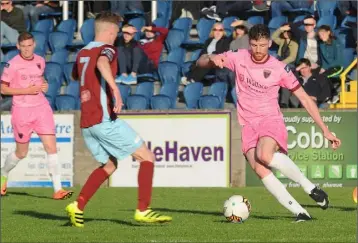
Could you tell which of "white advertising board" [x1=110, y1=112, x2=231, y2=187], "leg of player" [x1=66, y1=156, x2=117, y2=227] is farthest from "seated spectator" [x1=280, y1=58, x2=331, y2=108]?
"leg of player" [x1=66, y1=156, x2=117, y2=227]

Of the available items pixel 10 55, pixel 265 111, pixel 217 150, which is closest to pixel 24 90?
pixel 265 111

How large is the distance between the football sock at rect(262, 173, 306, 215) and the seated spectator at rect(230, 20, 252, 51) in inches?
402

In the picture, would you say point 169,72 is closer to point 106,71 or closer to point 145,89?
point 145,89

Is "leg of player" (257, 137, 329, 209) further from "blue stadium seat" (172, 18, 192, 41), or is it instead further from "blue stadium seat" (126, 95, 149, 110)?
"blue stadium seat" (172, 18, 192, 41)

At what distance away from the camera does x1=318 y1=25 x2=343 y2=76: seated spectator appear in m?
22.0

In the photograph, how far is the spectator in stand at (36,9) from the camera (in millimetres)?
27094

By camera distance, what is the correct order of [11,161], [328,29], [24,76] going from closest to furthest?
[24,76] < [11,161] < [328,29]

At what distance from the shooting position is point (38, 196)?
58.5ft

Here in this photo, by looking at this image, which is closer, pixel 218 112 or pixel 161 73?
pixel 218 112

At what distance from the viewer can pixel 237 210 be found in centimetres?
1189

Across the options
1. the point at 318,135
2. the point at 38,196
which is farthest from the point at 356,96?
the point at 38,196

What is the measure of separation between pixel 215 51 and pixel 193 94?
1.03 m

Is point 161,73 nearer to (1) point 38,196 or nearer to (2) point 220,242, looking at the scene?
(1) point 38,196

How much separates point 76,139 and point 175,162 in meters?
2.14
